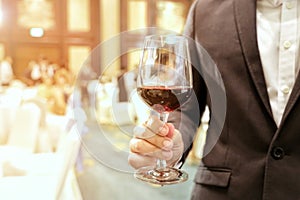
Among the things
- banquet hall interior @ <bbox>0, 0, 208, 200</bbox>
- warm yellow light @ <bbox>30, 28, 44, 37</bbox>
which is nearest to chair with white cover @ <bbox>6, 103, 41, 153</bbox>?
banquet hall interior @ <bbox>0, 0, 208, 200</bbox>

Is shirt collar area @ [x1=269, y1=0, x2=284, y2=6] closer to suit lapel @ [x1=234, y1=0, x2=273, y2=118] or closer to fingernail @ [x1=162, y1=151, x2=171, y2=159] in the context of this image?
suit lapel @ [x1=234, y1=0, x2=273, y2=118]

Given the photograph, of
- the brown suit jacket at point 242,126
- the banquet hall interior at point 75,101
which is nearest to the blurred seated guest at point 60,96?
the banquet hall interior at point 75,101

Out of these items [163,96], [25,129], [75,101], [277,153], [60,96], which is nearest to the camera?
[163,96]

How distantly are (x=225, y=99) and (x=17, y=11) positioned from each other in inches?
380

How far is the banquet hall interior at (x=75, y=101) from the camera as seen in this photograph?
973 mm

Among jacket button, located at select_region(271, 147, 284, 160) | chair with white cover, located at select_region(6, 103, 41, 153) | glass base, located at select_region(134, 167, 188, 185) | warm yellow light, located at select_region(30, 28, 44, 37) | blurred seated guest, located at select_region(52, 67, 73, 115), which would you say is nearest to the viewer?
glass base, located at select_region(134, 167, 188, 185)

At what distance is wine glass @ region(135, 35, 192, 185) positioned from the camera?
70 centimetres

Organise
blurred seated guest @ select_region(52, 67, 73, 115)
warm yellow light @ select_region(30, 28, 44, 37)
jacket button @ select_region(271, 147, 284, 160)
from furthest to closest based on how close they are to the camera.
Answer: warm yellow light @ select_region(30, 28, 44, 37) → blurred seated guest @ select_region(52, 67, 73, 115) → jacket button @ select_region(271, 147, 284, 160)

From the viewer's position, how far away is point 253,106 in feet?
3.22

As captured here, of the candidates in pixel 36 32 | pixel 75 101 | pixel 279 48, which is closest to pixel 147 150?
pixel 279 48

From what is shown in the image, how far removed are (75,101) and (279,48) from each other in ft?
3.25

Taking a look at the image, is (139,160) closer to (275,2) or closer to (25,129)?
(275,2)

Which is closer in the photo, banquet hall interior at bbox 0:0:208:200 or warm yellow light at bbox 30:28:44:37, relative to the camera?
banquet hall interior at bbox 0:0:208:200

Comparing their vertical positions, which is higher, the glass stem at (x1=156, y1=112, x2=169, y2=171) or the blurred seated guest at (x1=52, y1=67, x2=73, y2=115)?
the glass stem at (x1=156, y1=112, x2=169, y2=171)
